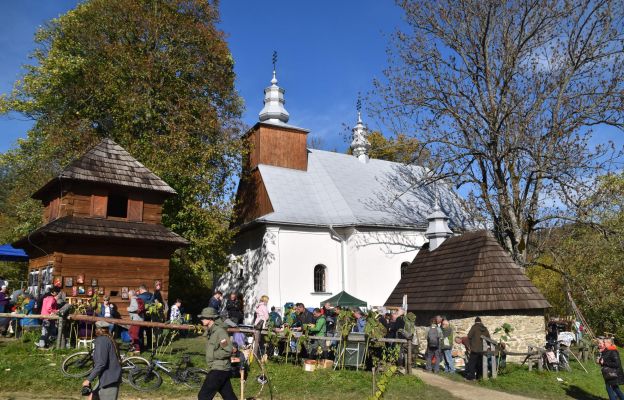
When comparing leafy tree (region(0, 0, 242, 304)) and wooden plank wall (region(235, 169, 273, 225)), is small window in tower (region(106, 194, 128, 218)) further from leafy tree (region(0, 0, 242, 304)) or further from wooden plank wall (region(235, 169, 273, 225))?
wooden plank wall (region(235, 169, 273, 225))

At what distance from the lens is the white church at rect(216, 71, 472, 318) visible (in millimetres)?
23672

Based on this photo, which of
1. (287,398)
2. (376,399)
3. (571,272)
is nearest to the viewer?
(376,399)

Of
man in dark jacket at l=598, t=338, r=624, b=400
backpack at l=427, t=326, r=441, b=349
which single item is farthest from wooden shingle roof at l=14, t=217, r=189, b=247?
man in dark jacket at l=598, t=338, r=624, b=400

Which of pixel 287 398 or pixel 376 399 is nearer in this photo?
pixel 376 399

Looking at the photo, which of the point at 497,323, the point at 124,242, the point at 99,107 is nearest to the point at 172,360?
the point at 124,242

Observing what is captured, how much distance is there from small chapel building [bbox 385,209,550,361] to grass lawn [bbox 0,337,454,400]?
417 centimetres

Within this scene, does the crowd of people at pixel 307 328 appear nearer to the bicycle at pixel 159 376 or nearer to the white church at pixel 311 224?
the bicycle at pixel 159 376

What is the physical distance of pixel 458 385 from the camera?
39.6 feet

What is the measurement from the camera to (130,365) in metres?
9.95

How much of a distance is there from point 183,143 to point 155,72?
145 inches

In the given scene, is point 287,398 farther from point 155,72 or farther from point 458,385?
point 155,72

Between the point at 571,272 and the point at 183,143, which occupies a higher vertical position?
the point at 183,143

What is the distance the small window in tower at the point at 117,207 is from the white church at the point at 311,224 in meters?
7.07

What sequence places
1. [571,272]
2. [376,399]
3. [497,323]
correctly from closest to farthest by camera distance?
1. [376,399]
2. [497,323]
3. [571,272]
